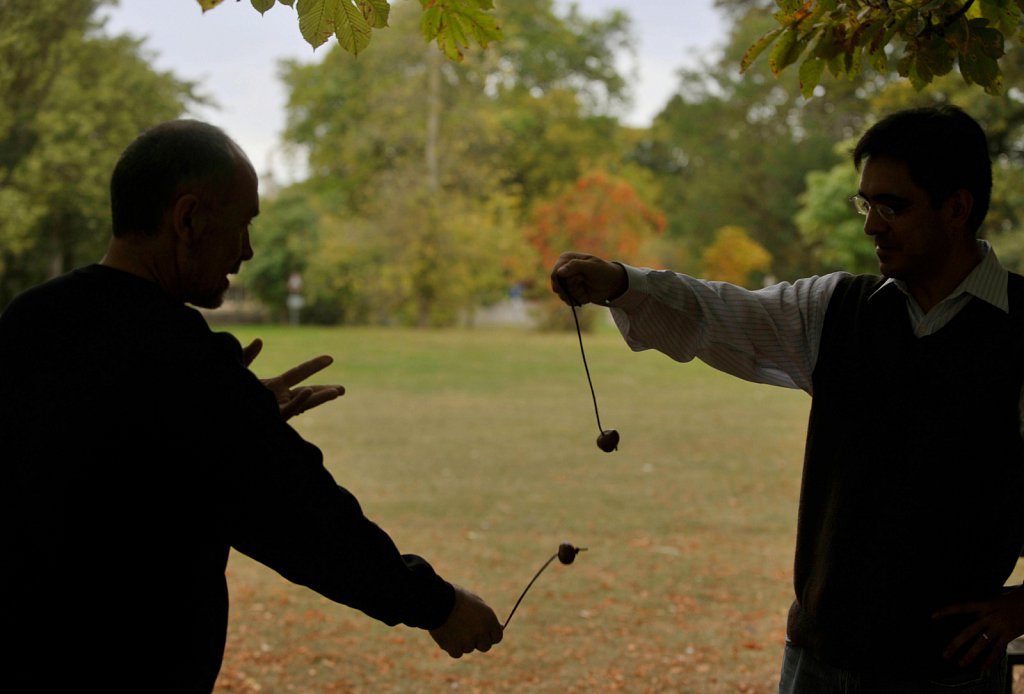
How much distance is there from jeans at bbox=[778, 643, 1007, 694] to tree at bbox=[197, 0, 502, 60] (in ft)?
6.39

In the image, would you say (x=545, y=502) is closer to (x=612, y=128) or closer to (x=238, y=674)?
(x=238, y=674)

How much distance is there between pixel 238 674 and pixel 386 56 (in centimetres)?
3575

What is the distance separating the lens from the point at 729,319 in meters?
2.65

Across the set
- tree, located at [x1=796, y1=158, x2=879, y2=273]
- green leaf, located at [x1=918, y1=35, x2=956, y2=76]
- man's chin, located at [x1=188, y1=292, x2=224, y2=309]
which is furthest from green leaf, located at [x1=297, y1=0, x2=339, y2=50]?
tree, located at [x1=796, y1=158, x2=879, y2=273]

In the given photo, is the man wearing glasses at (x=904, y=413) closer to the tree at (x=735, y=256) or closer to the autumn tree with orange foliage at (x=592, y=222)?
the autumn tree with orange foliage at (x=592, y=222)

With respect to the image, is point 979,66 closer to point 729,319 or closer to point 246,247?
point 729,319

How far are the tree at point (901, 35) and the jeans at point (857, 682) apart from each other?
1.63 metres

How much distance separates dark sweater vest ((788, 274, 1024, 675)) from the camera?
2328 millimetres

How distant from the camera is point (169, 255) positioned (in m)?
2.08

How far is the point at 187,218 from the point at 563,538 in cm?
728

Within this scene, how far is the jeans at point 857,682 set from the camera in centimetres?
236

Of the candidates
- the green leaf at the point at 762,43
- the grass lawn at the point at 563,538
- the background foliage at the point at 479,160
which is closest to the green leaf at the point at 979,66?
the green leaf at the point at 762,43

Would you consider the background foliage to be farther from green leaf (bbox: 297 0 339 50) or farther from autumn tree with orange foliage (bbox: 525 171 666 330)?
green leaf (bbox: 297 0 339 50)

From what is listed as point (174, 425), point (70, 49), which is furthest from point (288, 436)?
point (70, 49)
